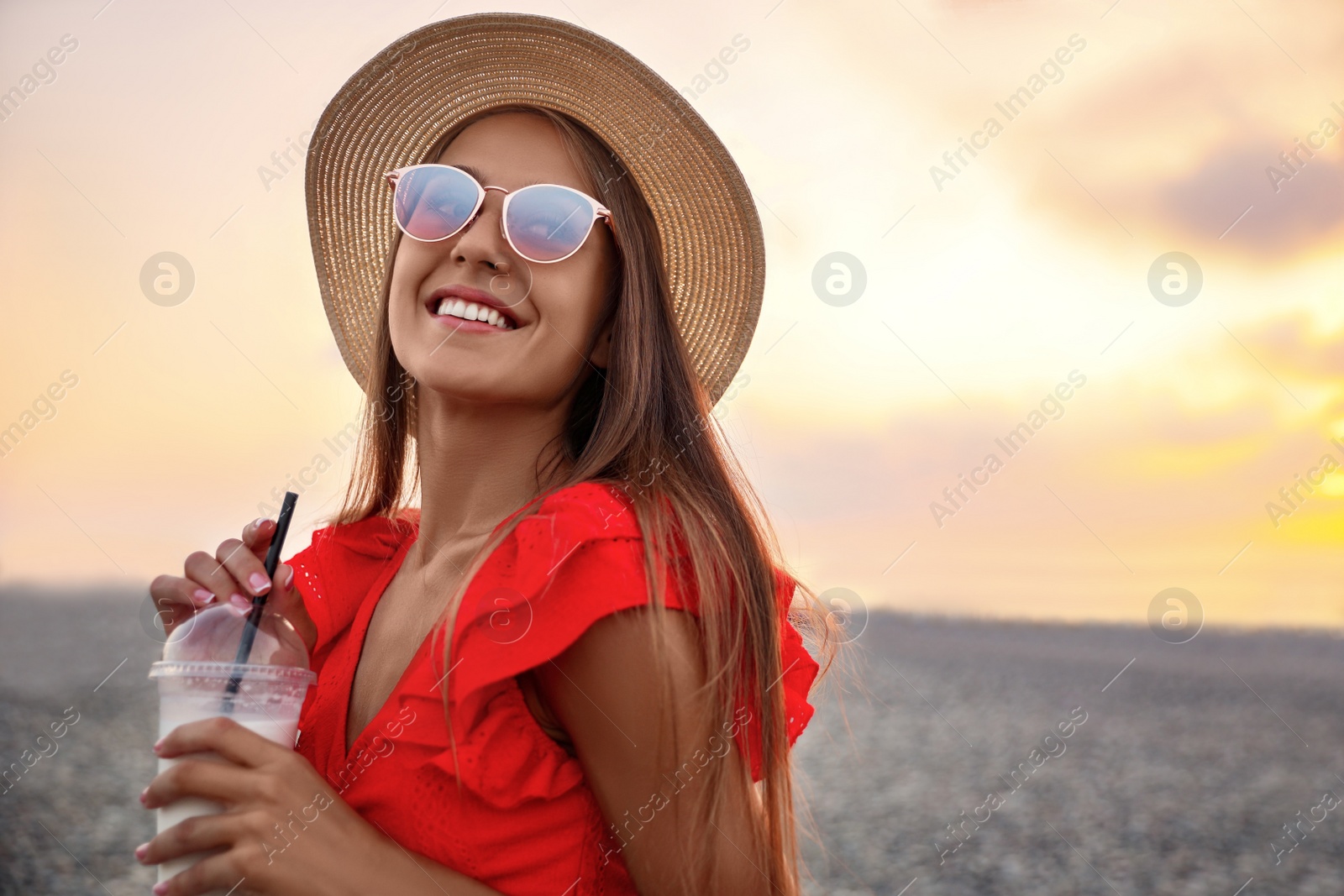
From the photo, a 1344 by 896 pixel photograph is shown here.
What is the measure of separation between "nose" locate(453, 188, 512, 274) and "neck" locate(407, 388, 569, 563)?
289 mm

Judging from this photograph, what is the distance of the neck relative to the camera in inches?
Result: 81.0

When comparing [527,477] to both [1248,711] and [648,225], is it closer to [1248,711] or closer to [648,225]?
[648,225]

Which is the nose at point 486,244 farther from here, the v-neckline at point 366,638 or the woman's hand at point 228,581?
the woman's hand at point 228,581

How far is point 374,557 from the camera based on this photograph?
2307mm

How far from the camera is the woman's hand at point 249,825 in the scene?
1347 mm

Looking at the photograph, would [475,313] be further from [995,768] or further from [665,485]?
[995,768]

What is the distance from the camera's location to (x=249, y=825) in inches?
52.8

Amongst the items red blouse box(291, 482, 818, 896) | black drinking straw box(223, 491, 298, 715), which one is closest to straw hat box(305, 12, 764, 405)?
red blouse box(291, 482, 818, 896)

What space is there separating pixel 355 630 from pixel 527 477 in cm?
48

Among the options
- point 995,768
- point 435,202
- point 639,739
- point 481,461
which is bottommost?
point 995,768

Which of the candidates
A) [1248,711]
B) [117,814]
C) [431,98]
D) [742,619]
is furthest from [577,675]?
[1248,711]

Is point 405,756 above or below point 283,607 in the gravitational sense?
below

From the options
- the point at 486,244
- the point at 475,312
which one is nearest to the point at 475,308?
the point at 475,312

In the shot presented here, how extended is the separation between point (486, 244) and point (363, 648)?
0.87 m
